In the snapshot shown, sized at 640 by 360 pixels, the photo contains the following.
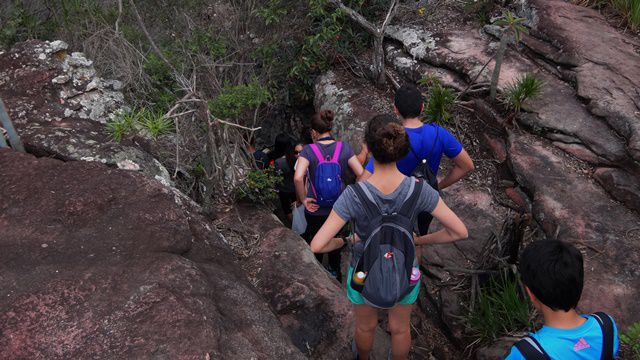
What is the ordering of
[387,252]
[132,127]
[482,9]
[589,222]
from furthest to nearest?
1. [482,9]
2. [589,222]
3. [132,127]
4. [387,252]

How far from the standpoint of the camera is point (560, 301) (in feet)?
6.61

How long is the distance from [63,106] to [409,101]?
3261mm

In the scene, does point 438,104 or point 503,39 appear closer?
point 503,39

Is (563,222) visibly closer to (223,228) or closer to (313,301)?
(313,301)

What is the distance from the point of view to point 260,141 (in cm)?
788

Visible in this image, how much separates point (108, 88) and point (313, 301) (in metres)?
3.18

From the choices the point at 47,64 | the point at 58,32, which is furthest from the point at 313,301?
the point at 58,32

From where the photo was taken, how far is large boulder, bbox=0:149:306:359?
2.37 meters

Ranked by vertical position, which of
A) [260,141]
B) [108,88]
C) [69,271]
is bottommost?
[260,141]

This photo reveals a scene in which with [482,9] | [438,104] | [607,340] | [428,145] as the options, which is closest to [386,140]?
[428,145]

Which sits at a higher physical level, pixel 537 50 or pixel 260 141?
pixel 537 50

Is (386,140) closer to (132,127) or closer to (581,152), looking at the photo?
(132,127)

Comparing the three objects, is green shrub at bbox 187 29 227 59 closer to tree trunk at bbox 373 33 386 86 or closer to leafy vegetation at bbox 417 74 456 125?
tree trunk at bbox 373 33 386 86

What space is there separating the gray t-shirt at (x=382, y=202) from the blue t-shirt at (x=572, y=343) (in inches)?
33.5
